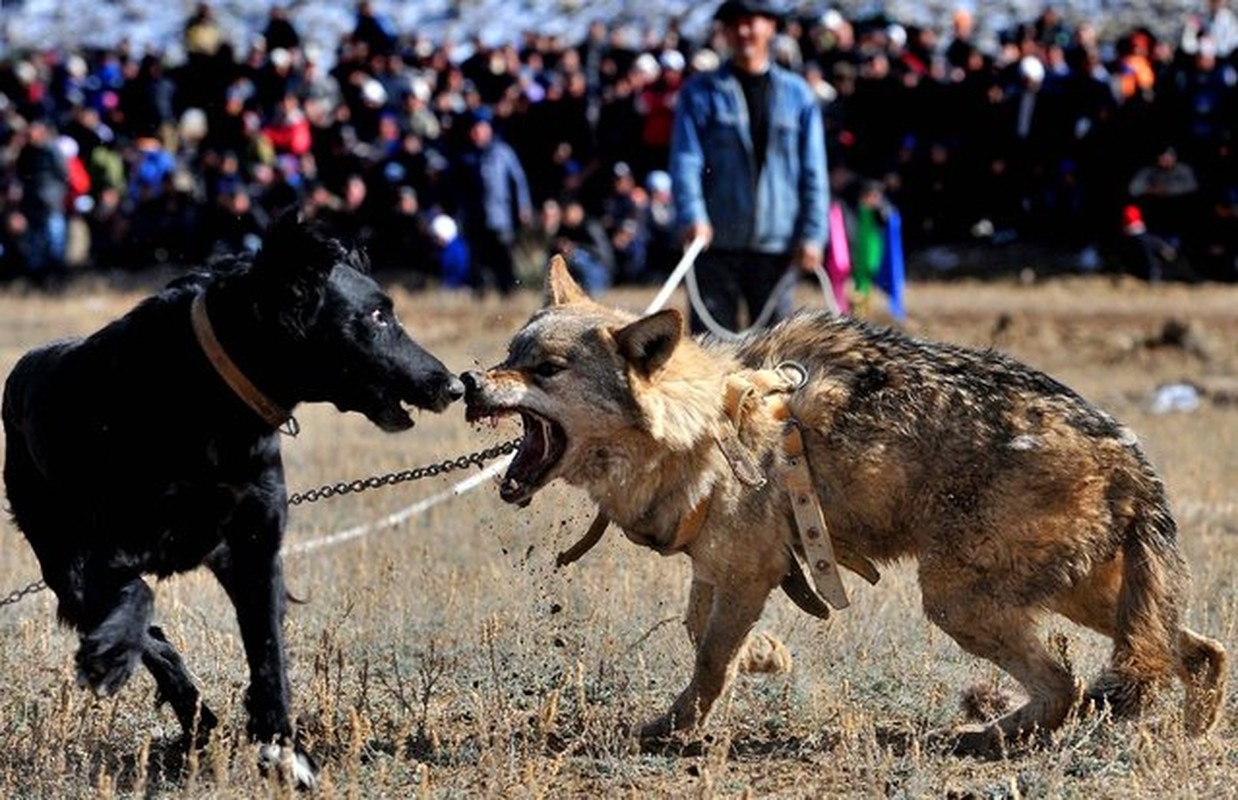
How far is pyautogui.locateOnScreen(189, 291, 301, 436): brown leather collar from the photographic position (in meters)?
6.45

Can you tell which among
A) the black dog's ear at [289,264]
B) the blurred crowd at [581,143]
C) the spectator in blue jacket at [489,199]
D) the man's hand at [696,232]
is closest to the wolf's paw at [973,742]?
the black dog's ear at [289,264]

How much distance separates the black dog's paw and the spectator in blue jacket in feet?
63.2

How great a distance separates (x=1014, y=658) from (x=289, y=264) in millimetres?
2735

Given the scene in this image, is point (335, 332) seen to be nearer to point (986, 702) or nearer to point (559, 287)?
point (559, 287)

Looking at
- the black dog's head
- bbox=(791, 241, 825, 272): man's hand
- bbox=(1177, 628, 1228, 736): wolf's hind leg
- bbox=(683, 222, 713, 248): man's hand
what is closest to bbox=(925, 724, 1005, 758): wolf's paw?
bbox=(1177, 628, 1228, 736): wolf's hind leg

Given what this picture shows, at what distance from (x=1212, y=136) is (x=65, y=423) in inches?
764

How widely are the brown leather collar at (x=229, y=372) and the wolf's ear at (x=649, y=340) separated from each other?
1181 millimetres

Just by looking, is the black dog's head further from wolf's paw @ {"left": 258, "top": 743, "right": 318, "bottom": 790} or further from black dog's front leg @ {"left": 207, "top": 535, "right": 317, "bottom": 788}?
wolf's paw @ {"left": 258, "top": 743, "right": 318, "bottom": 790}

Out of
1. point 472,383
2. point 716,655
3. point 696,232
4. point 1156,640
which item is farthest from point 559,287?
point 696,232

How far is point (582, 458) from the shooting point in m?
7.10

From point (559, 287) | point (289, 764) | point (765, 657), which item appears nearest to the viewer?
point (289, 764)

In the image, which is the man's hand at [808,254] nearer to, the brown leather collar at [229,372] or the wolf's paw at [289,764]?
the brown leather collar at [229,372]

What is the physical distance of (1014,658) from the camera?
273 inches

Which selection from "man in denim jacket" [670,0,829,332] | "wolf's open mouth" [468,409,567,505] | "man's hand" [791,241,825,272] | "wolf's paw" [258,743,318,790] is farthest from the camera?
"man in denim jacket" [670,0,829,332]
